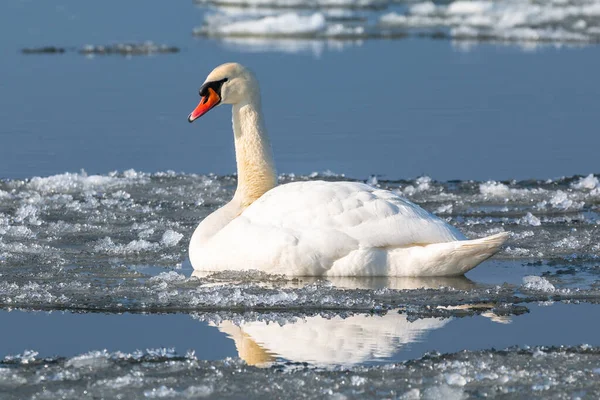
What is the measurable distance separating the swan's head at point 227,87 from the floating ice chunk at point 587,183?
3.31 m

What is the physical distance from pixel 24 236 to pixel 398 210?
2.85 metres

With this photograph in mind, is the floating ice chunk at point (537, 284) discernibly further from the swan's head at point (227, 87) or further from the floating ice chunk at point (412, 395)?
the swan's head at point (227, 87)

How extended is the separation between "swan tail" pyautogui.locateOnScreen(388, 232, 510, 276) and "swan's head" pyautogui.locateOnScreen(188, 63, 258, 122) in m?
1.72

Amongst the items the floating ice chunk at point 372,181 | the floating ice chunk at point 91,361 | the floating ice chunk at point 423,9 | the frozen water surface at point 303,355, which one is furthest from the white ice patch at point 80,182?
the floating ice chunk at point 423,9

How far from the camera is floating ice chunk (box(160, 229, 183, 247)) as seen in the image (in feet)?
29.1

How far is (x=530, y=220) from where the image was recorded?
370 inches

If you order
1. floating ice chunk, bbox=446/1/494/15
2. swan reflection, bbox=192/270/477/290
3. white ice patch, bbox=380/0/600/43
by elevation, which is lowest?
swan reflection, bbox=192/270/477/290

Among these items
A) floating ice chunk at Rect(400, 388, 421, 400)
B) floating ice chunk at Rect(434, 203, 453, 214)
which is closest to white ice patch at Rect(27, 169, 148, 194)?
floating ice chunk at Rect(434, 203, 453, 214)

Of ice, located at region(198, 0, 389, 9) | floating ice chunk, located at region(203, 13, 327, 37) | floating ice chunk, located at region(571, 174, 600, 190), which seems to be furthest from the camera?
ice, located at region(198, 0, 389, 9)

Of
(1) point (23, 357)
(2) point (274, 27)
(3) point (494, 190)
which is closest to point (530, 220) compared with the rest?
(3) point (494, 190)

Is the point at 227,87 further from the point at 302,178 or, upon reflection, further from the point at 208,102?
the point at 302,178

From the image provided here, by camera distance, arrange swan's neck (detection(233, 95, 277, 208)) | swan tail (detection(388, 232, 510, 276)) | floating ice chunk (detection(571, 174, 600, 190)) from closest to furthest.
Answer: swan tail (detection(388, 232, 510, 276)), swan's neck (detection(233, 95, 277, 208)), floating ice chunk (detection(571, 174, 600, 190))

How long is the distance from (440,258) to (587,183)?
135 inches

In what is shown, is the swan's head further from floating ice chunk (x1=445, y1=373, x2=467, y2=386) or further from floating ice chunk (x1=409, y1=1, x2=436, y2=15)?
floating ice chunk (x1=409, y1=1, x2=436, y2=15)
